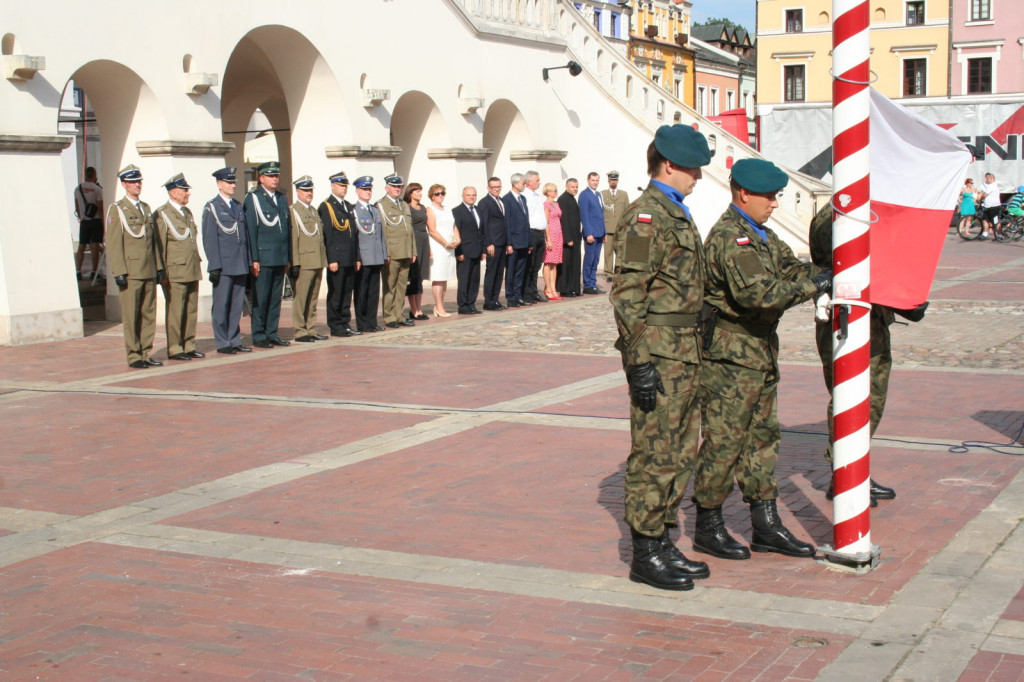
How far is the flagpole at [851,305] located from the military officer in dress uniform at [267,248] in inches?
369

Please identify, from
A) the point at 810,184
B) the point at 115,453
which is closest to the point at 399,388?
the point at 115,453

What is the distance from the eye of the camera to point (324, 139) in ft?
65.6

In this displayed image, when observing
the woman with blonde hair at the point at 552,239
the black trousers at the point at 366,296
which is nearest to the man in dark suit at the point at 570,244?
the woman with blonde hair at the point at 552,239

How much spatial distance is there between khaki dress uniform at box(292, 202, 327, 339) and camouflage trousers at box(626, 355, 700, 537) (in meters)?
9.69

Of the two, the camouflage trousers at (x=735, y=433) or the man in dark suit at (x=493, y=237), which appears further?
the man in dark suit at (x=493, y=237)

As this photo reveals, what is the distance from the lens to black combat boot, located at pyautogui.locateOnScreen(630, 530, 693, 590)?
5.43 m

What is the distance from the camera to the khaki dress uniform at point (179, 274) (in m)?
13.2

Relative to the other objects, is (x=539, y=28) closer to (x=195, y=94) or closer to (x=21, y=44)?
(x=195, y=94)

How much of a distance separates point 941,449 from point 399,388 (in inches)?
187

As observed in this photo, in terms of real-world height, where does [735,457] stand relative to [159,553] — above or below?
above

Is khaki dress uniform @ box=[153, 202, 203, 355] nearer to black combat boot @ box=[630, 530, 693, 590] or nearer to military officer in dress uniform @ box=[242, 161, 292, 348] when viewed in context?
military officer in dress uniform @ box=[242, 161, 292, 348]

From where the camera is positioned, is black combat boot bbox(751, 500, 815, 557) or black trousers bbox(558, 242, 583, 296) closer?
black combat boot bbox(751, 500, 815, 557)

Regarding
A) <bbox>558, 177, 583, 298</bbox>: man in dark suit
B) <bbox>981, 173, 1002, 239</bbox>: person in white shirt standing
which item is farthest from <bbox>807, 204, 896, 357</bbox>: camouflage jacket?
<bbox>981, 173, 1002, 239</bbox>: person in white shirt standing

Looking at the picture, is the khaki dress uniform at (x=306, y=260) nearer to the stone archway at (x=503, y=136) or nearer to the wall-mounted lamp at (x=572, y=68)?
the stone archway at (x=503, y=136)
